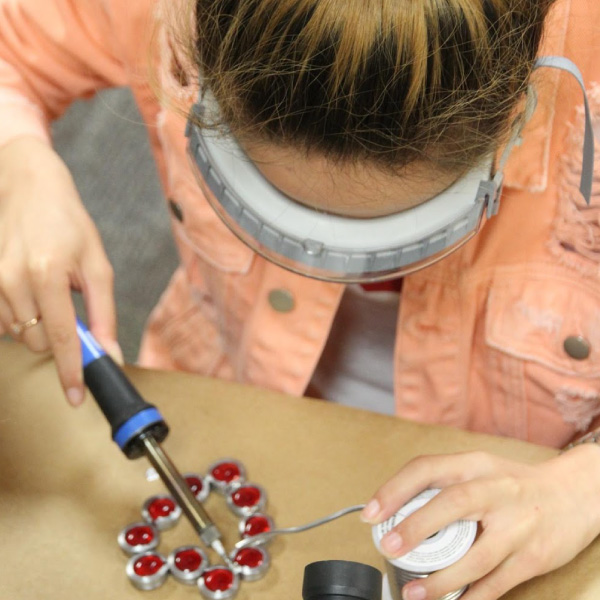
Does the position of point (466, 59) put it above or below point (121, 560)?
above

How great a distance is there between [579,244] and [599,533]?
0.25 metres

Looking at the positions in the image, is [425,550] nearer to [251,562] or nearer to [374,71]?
[251,562]

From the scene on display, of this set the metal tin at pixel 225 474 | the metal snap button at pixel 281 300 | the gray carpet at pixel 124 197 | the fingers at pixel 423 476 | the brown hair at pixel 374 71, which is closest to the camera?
the brown hair at pixel 374 71

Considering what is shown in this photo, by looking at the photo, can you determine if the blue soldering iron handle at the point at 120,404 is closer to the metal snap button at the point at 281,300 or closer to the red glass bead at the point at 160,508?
the red glass bead at the point at 160,508

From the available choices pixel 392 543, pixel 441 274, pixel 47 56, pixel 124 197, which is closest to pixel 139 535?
pixel 392 543

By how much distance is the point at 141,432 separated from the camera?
0.64 metres

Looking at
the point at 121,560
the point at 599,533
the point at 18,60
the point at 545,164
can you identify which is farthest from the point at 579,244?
the point at 18,60

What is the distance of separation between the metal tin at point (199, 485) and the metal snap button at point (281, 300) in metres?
0.23

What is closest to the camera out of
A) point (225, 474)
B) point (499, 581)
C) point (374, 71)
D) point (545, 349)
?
point (374, 71)

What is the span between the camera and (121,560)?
62 cm

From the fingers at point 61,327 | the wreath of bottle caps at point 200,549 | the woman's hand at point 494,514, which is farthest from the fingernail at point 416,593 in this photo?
the fingers at point 61,327

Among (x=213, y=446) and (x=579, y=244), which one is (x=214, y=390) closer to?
(x=213, y=446)

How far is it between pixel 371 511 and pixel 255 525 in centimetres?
12

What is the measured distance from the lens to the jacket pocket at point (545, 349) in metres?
0.75
